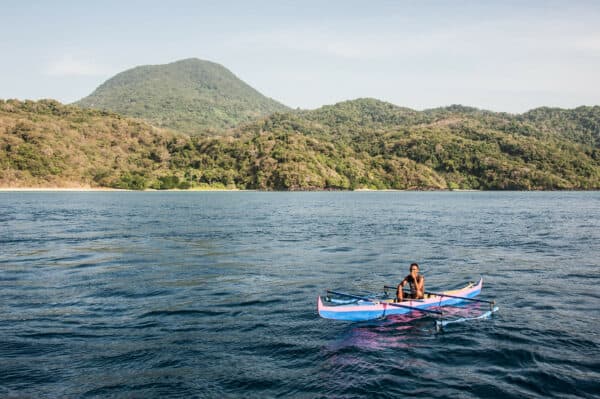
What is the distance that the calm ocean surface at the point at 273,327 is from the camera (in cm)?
1377

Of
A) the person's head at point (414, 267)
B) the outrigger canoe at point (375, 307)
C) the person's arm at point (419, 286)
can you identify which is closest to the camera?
the outrigger canoe at point (375, 307)

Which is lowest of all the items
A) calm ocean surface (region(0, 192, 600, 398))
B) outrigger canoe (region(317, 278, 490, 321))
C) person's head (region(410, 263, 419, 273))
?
calm ocean surface (region(0, 192, 600, 398))

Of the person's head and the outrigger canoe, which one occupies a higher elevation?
the person's head

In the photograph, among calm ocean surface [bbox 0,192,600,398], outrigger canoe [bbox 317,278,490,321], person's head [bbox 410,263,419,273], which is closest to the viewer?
calm ocean surface [bbox 0,192,600,398]

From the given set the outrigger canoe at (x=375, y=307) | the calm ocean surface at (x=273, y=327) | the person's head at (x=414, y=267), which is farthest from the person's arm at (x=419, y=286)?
the calm ocean surface at (x=273, y=327)

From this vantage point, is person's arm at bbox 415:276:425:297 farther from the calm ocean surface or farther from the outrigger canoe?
the calm ocean surface

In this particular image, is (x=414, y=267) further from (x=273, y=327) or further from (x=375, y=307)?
(x=273, y=327)

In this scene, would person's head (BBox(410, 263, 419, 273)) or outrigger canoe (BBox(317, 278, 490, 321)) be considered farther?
person's head (BBox(410, 263, 419, 273))

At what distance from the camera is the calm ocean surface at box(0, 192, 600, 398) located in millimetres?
13773

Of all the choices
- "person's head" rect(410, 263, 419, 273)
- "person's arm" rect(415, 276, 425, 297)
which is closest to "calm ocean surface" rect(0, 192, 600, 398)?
"person's arm" rect(415, 276, 425, 297)

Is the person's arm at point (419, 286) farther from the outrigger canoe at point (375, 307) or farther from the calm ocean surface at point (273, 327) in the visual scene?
the calm ocean surface at point (273, 327)

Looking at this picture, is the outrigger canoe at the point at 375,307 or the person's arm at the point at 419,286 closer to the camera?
the outrigger canoe at the point at 375,307

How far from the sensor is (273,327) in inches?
742

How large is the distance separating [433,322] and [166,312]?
12758 millimetres
